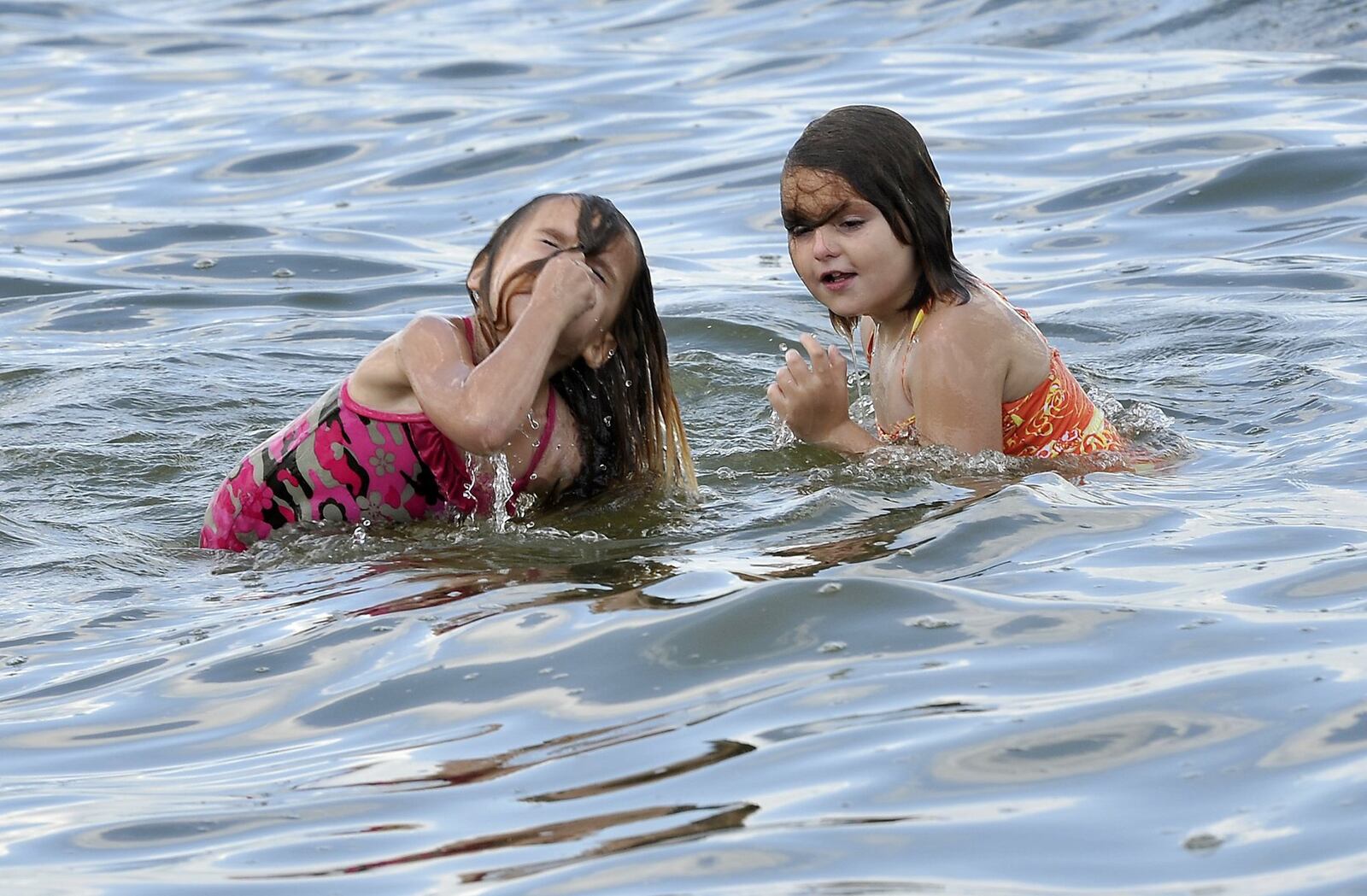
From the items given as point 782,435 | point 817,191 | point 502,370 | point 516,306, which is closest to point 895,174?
point 817,191

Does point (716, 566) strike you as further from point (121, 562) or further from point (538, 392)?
point (121, 562)

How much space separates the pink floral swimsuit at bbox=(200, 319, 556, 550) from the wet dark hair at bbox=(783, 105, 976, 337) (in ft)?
3.56

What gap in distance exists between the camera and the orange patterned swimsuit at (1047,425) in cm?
558

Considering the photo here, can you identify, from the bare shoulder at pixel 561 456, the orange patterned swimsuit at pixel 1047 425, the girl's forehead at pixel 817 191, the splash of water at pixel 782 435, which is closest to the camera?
the bare shoulder at pixel 561 456

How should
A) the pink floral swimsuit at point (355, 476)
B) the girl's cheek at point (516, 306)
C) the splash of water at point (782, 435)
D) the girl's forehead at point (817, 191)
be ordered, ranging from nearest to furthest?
the girl's cheek at point (516, 306) < the pink floral swimsuit at point (355, 476) < the girl's forehead at point (817, 191) < the splash of water at point (782, 435)

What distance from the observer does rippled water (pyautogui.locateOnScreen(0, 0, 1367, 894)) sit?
2.93m

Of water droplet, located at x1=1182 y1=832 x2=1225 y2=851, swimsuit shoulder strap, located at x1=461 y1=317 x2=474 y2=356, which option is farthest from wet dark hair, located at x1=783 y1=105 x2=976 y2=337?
water droplet, located at x1=1182 y1=832 x2=1225 y2=851

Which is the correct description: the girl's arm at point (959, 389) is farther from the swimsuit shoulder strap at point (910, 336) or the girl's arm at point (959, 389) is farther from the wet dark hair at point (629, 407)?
the wet dark hair at point (629, 407)

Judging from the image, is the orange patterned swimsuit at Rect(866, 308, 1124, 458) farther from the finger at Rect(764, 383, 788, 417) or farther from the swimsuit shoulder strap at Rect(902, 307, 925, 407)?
the finger at Rect(764, 383, 788, 417)

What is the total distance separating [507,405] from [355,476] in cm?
69

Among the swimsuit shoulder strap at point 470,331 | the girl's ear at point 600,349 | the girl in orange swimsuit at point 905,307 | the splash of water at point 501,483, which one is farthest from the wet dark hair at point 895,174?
the splash of water at point 501,483

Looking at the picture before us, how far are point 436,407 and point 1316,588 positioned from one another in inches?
87.4

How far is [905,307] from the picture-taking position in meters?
5.55

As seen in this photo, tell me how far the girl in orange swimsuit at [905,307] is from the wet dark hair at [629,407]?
1.29 ft
